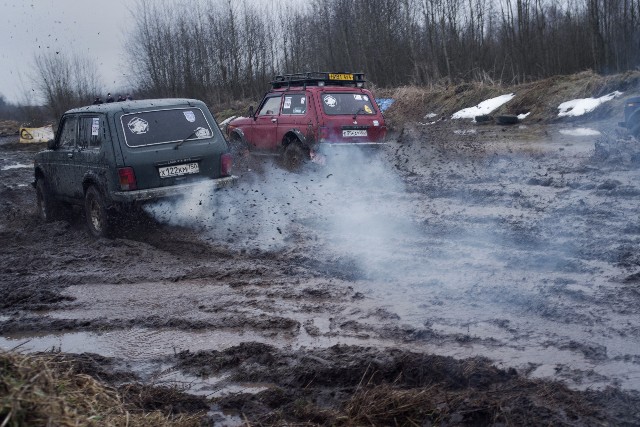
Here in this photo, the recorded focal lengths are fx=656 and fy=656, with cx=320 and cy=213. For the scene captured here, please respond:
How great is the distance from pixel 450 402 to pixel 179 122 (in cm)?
666

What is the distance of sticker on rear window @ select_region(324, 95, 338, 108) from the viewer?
13145 millimetres

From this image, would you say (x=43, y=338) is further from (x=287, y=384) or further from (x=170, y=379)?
(x=287, y=384)

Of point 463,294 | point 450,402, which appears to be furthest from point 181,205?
point 450,402

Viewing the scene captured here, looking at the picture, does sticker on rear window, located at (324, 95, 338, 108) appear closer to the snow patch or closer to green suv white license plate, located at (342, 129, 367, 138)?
green suv white license plate, located at (342, 129, 367, 138)

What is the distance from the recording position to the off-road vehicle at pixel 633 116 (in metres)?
12.8

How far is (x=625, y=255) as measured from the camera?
6.42 m

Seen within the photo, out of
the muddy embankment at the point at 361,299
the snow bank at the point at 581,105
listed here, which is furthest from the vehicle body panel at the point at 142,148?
the snow bank at the point at 581,105

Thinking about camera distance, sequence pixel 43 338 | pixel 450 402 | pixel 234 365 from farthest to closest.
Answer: pixel 43 338, pixel 234 365, pixel 450 402

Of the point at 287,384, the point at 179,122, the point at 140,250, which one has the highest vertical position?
the point at 179,122

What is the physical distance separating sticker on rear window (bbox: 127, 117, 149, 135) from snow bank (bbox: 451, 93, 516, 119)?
16.6 meters

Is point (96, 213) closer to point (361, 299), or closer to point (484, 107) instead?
point (361, 299)

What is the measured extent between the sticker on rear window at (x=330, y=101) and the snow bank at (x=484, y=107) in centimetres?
1151

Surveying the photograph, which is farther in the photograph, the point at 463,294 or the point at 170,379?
the point at 463,294

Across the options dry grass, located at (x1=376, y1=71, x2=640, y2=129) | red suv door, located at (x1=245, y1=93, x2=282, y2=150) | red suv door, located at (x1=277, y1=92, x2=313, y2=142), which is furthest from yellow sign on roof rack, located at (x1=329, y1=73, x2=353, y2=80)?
dry grass, located at (x1=376, y1=71, x2=640, y2=129)
